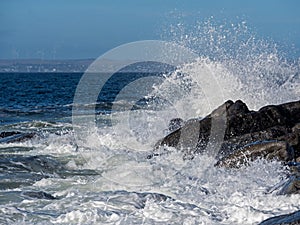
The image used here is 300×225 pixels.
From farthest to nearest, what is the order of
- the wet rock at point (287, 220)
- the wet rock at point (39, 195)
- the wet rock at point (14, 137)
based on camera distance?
the wet rock at point (14, 137) < the wet rock at point (39, 195) < the wet rock at point (287, 220)

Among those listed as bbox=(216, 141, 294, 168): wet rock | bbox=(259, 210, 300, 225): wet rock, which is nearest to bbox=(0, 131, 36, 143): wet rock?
bbox=(216, 141, 294, 168): wet rock

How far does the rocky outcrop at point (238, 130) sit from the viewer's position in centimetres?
1021

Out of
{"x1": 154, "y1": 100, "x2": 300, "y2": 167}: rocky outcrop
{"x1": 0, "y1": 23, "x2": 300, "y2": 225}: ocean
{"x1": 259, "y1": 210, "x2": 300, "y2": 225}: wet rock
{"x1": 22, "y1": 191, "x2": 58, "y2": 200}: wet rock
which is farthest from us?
{"x1": 154, "y1": 100, "x2": 300, "y2": 167}: rocky outcrop

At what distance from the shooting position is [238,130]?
11445 mm

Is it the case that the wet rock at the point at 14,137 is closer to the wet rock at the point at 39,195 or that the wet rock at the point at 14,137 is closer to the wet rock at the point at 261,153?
the wet rock at the point at 39,195

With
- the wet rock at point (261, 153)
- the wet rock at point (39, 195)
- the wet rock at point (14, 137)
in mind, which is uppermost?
the wet rock at point (261, 153)

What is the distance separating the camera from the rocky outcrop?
1021 centimetres

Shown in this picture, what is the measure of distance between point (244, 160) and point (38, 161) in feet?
14.4

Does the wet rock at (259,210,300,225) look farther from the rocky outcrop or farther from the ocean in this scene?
the rocky outcrop

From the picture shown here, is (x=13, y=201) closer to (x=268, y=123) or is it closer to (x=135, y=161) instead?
(x=135, y=161)

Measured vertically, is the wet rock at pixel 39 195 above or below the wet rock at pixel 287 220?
below

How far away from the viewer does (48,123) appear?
1995 centimetres

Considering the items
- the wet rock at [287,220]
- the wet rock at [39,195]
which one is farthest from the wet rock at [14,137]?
the wet rock at [287,220]

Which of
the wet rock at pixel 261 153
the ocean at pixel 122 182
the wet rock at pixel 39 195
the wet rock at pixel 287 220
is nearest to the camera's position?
the wet rock at pixel 287 220
